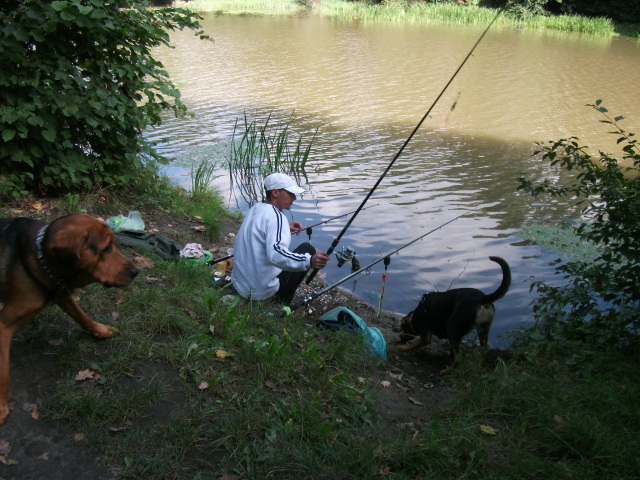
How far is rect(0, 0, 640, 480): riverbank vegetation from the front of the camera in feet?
9.74

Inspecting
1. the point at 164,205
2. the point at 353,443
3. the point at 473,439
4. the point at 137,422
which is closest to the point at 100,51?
the point at 164,205

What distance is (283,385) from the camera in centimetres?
360

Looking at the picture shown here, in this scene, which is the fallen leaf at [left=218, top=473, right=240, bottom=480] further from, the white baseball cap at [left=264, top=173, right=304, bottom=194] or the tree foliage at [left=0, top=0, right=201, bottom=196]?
the tree foliage at [left=0, top=0, right=201, bottom=196]

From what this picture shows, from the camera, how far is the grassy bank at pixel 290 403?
9.70ft

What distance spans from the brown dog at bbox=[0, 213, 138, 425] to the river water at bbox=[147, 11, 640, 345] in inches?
177

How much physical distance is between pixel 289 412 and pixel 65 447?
49.9 inches

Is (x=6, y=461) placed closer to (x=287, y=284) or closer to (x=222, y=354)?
(x=222, y=354)

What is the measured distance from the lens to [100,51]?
5922 millimetres

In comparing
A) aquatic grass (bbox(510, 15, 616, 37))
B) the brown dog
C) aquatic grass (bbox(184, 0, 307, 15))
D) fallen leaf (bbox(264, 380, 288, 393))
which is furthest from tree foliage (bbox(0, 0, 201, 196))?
aquatic grass (bbox(184, 0, 307, 15))

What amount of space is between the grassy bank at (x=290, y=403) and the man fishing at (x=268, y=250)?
37cm

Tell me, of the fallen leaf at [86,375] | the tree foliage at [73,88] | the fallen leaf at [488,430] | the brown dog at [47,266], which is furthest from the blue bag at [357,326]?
the tree foliage at [73,88]

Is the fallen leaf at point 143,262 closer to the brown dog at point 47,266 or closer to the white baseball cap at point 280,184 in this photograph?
the white baseball cap at point 280,184

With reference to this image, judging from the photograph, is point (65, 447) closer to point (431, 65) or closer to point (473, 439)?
point (473, 439)

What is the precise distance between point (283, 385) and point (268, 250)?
57.6 inches
